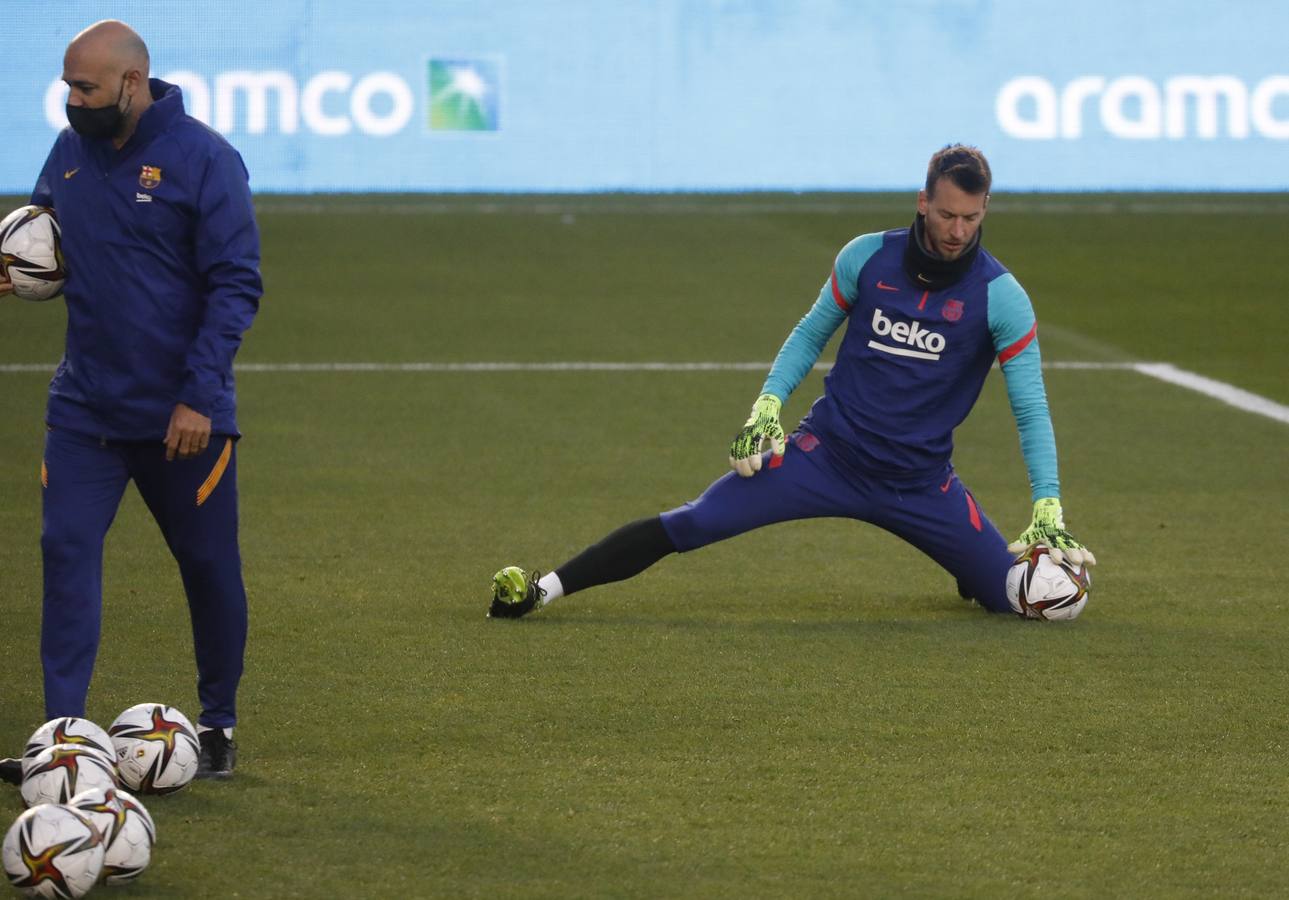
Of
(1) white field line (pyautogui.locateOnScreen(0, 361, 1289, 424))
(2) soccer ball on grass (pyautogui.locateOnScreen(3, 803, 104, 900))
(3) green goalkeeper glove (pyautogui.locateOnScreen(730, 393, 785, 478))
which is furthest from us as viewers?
(1) white field line (pyautogui.locateOnScreen(0, 361, 1289, 424))

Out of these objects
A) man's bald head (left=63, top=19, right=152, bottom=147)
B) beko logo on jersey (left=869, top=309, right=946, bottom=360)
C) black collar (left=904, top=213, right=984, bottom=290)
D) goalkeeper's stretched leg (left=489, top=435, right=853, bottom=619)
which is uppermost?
man's bald head (left=63, top=19, right=152, bottom=147)

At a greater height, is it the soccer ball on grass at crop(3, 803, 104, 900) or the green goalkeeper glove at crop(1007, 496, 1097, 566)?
A: the green goalkeeper glove at crop(1007, 496, 1097, 566)

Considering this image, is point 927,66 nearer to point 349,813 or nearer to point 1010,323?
point 1010,323

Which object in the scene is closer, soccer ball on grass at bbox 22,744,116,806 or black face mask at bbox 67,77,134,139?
soccer ball on grass at bbox 22,744,116,806

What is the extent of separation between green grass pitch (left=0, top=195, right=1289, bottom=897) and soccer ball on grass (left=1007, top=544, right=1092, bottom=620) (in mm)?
69

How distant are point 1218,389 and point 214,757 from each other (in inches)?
368

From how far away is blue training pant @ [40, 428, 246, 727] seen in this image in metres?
5.06

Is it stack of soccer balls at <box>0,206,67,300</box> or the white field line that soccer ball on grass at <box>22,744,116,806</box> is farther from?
the white field line

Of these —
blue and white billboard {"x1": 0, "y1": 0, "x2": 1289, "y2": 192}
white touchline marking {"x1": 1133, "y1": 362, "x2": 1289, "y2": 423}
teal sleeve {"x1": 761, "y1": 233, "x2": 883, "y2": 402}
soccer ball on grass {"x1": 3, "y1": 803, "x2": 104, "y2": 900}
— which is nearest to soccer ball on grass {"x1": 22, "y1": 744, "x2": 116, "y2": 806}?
soccer ball on grass {"x1": 3, "y1": 803, "x2": 104, "y2": 900}

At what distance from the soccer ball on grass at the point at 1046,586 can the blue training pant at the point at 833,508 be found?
68 millimetres

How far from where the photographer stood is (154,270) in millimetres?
5031

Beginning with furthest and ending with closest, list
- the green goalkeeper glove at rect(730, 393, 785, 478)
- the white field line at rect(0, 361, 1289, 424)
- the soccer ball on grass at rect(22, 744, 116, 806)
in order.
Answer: the white field line at rect(0, 361, 1289, 424)
the green goalkeeper glove at rect(730, 393, 785, 478)
the soccer ball on grass at rect(22, 744, 116, 806)

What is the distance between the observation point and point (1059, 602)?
7066mm

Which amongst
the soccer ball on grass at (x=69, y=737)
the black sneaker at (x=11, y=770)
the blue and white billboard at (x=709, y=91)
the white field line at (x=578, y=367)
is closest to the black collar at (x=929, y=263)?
the soccer ball on grass at (x=69, y=737)
